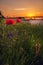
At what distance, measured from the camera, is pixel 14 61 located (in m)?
0.59

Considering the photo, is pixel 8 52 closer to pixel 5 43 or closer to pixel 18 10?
pixel 5 43

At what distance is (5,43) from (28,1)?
1301mm

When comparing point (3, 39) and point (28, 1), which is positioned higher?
point (3, 39)

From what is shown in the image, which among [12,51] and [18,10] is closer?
[12,51]

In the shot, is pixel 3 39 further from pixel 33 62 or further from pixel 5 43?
pixel 33 62

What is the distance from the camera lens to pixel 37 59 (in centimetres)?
61

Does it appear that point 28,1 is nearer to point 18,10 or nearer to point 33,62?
point 18,10

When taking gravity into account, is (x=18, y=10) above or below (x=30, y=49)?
below

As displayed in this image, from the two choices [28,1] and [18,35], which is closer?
[18,35]

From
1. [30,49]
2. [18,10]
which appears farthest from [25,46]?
[18,10]

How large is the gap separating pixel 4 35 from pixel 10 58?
0.10 meters

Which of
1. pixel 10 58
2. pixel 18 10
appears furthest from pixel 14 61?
pixel 18 10

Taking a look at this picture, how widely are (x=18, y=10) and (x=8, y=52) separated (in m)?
1.28

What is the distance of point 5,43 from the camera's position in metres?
0.64
